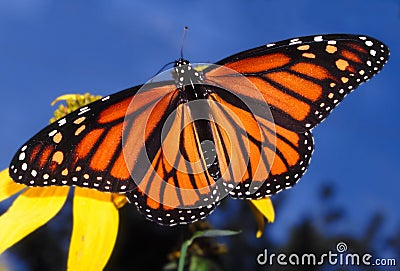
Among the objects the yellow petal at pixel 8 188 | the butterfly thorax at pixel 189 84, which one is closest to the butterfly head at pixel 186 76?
the butterfly thorax at pixel 189 84

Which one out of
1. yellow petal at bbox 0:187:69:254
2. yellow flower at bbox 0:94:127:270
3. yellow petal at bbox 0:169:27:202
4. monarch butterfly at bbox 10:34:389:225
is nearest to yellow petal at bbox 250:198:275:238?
monarch butterfly at bbox 10:34:389:225

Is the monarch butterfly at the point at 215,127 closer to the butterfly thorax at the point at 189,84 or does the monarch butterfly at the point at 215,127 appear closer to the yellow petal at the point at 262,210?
the butterfly thorax at the point at 189,84

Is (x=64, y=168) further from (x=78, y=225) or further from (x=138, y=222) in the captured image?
(x=138, y=222)

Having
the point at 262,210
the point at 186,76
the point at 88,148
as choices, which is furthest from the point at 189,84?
the point at 262,210

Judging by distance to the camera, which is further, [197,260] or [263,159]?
[197,260]

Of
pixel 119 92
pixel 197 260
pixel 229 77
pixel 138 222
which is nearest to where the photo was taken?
pixel 119 92

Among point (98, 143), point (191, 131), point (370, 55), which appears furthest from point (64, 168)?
point (370, 55)

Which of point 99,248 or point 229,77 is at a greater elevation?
point 229,77

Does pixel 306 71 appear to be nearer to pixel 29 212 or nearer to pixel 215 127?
pixel 215 127
